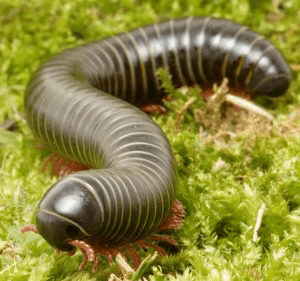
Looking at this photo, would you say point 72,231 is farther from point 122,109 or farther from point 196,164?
point 196,164

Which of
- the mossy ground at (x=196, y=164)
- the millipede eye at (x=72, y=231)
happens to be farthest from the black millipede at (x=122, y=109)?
the mossy ground at (x=196, y=164)

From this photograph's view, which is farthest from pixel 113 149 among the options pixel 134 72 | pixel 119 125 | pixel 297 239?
pixel 134 72

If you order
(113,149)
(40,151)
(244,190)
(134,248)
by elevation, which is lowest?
(40,151)

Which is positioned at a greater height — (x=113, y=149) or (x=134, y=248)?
(x=113, y=149)

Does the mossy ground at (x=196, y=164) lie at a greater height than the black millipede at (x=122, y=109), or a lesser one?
lesser

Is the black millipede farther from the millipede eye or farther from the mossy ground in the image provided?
the mossy ground

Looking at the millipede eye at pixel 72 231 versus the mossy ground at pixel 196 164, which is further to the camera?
the mossy ground at pixel 196 164

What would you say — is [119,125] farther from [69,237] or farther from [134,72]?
[134,72]

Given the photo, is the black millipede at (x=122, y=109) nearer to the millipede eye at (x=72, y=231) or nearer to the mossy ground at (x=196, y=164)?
the millipede eye at (x=72, y=231)
